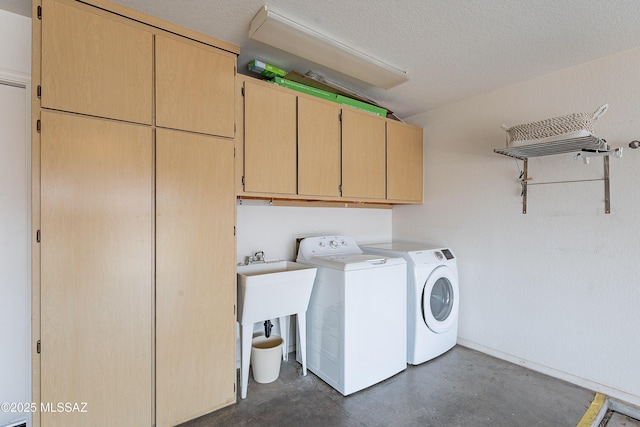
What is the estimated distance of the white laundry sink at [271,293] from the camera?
199cm

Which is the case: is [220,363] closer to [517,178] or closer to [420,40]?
[420,40]

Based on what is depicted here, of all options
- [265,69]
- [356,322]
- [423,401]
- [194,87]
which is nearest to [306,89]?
[265,69]

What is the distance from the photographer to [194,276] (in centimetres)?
183

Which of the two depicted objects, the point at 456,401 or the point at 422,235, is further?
the point at 422,235

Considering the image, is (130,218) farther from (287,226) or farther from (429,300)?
(429,300)

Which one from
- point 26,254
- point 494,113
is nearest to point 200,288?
point 26,254

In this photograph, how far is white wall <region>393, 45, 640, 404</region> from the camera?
2.08 meters

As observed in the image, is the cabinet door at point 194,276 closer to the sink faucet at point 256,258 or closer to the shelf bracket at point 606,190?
the sink faucet at point 256,258

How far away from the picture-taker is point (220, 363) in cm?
192

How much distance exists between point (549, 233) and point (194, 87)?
9.39ft

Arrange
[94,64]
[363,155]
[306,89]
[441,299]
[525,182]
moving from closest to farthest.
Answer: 1. [94,64]
2. [306,89]
3. [525,182]
4. [363,155]
5. [441,299]

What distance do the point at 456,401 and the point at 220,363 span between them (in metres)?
1.63

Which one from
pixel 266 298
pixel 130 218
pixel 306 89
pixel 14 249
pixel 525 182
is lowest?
pixel 266 298

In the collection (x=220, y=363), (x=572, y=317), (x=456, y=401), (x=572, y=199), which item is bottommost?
(x=456, y=401)
